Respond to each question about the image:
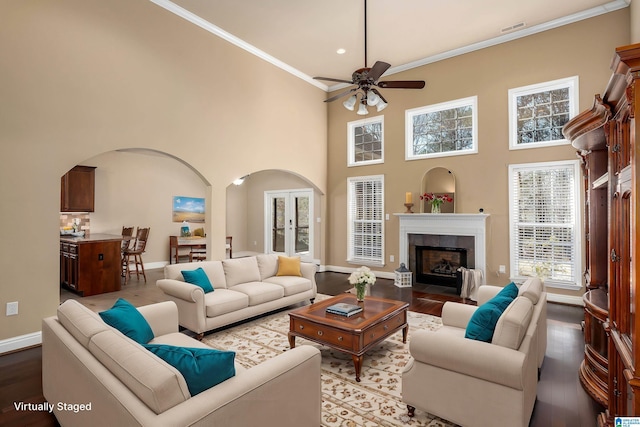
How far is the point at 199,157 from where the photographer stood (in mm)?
5410

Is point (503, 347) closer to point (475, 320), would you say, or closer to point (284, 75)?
point (475, 320)

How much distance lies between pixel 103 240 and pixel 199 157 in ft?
7.97

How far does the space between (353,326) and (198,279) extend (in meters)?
2.12

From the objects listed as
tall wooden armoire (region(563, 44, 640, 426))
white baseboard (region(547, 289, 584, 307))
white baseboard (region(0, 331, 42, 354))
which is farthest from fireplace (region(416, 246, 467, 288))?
white baseboard (region(0, 331, 42, 354))

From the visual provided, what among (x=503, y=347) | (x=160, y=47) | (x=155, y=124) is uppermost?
(x=160, y=47)

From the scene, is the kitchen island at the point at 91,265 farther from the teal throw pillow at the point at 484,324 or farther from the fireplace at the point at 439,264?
the teal throw pillow at the point at 484,324

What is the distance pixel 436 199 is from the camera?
253 inches

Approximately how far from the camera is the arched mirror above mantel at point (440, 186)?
645 cm

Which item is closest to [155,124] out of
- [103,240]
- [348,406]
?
[103,240]

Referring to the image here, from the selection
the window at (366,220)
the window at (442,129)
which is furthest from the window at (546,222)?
the window at (366,220)

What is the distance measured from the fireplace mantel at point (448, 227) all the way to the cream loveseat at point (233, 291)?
254 centimetres

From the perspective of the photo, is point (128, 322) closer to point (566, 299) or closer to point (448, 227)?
point (448, 227)

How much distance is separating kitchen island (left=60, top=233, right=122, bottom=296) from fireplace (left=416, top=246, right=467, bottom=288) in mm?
5917

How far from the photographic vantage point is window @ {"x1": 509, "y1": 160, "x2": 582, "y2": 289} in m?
5.29
